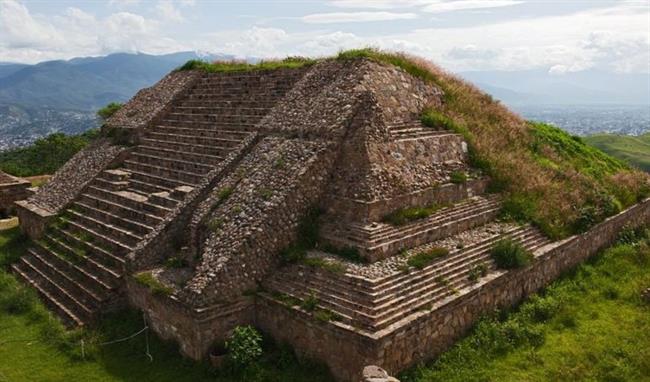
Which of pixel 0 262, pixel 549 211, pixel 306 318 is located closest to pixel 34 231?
pixel 0 262

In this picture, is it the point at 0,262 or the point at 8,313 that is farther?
the point at 0,262

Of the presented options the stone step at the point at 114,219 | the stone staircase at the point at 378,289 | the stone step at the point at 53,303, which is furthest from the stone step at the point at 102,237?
the stone staircase at the point at 378,289

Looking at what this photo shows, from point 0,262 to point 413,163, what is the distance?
12.1 meters

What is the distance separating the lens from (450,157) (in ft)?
43.6

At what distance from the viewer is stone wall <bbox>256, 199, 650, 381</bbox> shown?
8281mm

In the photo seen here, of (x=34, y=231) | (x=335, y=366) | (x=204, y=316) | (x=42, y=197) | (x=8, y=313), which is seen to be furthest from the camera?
(x=42, y=197)

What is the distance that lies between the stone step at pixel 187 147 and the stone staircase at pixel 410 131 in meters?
4.65

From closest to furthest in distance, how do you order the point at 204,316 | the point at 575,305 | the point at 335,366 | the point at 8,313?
the point at 335,366, the point at 204,316, the point at 575,305, the point at 8,313

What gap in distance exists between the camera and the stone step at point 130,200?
13.1 metres

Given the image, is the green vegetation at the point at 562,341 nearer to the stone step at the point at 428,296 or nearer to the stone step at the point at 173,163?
the stone step at the point at 428,296

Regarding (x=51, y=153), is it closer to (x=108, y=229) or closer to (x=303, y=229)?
(x=108, y=229)

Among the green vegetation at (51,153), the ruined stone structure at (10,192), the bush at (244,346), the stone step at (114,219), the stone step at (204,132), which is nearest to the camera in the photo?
the bush at (244,346)

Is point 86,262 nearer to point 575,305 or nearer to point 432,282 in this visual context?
point 432,282

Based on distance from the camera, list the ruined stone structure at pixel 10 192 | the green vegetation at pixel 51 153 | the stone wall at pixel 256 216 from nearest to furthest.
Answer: the stone wall at pixel 256 216 < the ruined stone structure at pixel 10 192 < the green vegetation at pixel 51 153
